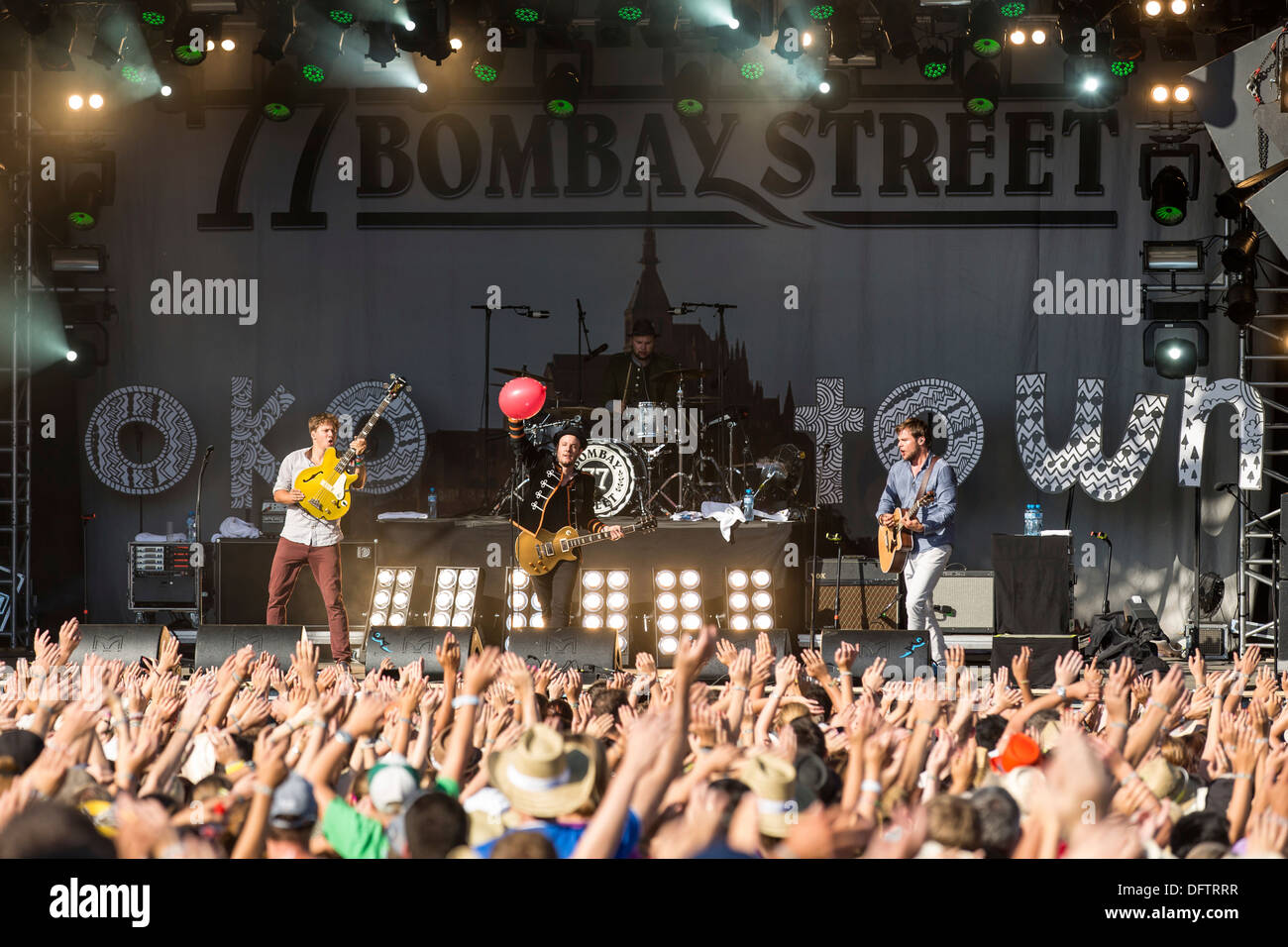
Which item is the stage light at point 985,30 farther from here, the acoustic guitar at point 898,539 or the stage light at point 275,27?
the stage light at point 275,27

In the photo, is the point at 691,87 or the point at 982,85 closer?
the point at 982,85

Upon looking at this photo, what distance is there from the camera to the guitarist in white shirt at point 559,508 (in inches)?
344

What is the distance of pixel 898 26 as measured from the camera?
10.4 m

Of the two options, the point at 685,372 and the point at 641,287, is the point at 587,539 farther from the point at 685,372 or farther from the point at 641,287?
the point at 641,287

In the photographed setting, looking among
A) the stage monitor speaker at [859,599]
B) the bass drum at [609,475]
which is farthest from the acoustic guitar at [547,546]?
the stage monitor speaker at [859,599]

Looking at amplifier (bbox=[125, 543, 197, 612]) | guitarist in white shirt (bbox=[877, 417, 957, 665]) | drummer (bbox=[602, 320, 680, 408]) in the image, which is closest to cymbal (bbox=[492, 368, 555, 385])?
drummer (bbox=[602, 320, 680, 408])

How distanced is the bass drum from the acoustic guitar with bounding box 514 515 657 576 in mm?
1502

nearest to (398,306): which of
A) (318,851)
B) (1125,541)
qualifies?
(1125,541)

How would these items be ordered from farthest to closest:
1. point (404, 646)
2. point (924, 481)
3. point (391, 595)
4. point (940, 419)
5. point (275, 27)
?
point (940, 419) < point (275, 27) < point (391, 595) < point (924, 481) < point (404, 646)

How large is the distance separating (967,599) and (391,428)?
5421 millimetres

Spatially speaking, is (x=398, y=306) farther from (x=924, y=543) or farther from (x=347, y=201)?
(x=924, y=543)

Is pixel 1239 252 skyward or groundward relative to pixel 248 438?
skyward

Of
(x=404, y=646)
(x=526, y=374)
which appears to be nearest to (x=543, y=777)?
(x=404, y=646)

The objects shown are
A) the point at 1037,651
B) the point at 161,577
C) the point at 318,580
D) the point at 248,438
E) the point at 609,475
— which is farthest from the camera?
the point at 248,438
